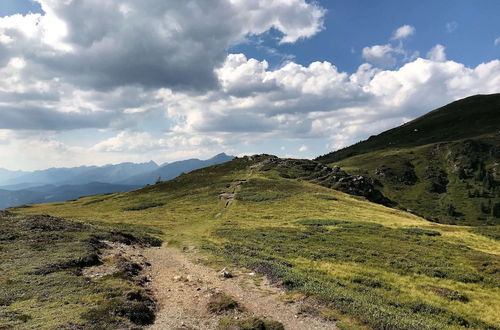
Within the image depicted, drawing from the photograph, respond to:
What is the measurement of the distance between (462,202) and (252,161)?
113 metres

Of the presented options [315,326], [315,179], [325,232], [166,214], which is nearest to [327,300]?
[315,326]

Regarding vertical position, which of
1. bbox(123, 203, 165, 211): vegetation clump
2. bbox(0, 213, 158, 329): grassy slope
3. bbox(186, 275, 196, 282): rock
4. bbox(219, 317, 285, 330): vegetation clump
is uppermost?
bbox(0, 213, 158, 329): grassy slope

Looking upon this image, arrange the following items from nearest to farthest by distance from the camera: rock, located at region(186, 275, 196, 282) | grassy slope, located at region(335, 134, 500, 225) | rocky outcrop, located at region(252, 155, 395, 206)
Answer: rock, located at region(186, 275, 196, 282) → rocky outcrop, located at region(252, 155, 395, 206) → grassy slope, located at region(335, 134, 500, 225)

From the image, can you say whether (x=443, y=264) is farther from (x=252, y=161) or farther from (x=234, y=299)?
(x=252, y=161)

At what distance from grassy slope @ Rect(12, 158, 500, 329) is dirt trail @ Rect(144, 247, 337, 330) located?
1939mm

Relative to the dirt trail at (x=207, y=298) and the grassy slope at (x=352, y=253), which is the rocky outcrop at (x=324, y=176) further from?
the dirt trail at (x=207, y=298)

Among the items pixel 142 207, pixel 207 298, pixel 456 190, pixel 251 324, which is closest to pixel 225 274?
pixel 207 298

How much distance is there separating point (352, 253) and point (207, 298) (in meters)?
22.0

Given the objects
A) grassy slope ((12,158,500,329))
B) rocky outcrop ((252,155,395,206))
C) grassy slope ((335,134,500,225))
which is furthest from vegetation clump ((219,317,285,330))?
grassy slope ((335,134,500,225))

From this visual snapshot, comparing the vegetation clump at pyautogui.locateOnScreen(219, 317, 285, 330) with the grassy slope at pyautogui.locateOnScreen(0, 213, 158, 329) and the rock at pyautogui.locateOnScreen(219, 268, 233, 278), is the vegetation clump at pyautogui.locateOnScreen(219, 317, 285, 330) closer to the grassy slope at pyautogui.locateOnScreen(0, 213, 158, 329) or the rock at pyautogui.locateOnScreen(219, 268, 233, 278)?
the grassy slope at pyautogui.locateOnScreen(0, 213, 158, 329)

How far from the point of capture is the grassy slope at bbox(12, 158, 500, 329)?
2212 centimetres

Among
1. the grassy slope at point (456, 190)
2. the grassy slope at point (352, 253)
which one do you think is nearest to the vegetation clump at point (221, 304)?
the grassy slope at point (352, 253)

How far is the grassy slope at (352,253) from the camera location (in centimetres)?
2212

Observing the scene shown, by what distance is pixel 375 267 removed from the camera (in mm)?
32719
